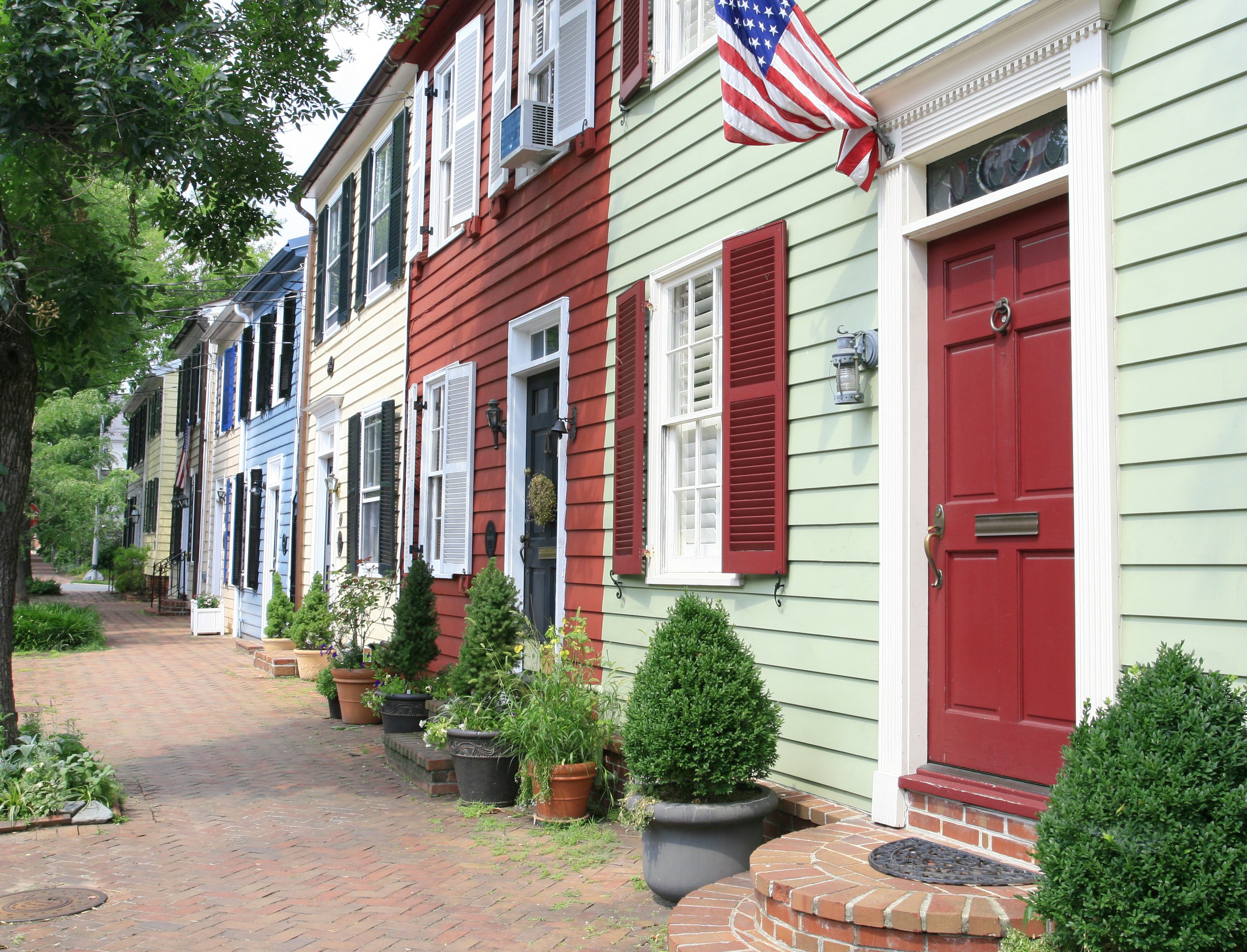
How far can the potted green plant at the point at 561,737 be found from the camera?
5.59 m

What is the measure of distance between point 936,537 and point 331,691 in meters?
7.03

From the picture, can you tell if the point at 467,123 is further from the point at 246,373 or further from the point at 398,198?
the point at 246,373

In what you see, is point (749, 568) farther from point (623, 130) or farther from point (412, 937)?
point (623, 130)

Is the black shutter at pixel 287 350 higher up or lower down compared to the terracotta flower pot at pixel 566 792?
higher up

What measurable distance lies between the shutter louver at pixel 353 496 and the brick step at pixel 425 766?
16.1 ft

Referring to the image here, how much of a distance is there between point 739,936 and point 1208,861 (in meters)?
1.60

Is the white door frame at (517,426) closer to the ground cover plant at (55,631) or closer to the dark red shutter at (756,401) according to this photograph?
the dark red shutter at (756,401)

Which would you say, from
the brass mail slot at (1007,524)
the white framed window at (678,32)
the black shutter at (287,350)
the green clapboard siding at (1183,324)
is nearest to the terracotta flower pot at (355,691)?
the white framed window at (678,32)

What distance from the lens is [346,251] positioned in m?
13.4

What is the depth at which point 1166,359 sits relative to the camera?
10.6ft

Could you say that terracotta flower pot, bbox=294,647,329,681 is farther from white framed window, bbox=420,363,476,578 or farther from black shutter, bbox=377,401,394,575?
white framed window, bbox=420,363,476,578

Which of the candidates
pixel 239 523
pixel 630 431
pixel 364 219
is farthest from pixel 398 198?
pixel 239 523

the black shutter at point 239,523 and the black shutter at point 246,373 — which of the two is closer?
the black shutter at point 239,523

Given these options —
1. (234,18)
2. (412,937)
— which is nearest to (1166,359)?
(412,937)
